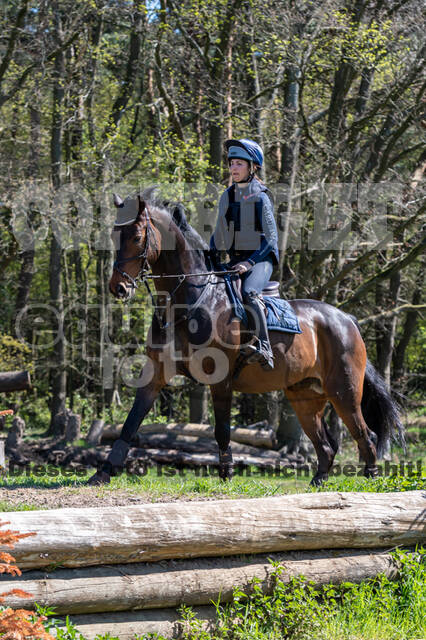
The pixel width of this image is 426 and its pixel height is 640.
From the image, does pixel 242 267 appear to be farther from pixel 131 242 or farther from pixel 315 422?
pixel 315 422

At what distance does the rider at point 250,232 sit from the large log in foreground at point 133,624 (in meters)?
3.42

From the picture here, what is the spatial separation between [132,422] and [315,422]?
8.56ft

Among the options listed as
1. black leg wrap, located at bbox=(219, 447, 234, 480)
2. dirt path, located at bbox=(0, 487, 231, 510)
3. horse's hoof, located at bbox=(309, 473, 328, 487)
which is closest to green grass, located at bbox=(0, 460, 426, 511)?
dirt path, located at bbox=(0, 487, 231, 510)

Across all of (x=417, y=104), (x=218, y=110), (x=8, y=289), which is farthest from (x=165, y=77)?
(x=8, y=289)

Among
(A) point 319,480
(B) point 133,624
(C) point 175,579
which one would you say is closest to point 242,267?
(A) point 319,480

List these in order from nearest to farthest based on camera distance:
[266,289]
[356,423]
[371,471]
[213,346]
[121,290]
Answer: [121,290]
[213,346]
[266,289]
[371,471]
[356,423]

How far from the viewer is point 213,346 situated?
7746mm

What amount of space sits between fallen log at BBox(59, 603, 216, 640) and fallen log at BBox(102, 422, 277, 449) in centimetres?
853

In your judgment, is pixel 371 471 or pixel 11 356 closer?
pixel 371 471

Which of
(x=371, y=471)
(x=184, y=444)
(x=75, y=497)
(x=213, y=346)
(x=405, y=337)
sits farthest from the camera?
(x=405, y=337)

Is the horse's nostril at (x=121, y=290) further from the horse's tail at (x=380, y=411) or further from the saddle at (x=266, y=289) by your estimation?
the horse's tail at (x=380, y=411)

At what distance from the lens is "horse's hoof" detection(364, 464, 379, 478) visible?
854 cm

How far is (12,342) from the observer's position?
1739 cm

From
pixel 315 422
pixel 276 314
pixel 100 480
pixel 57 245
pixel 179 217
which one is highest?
pixel 57 245
